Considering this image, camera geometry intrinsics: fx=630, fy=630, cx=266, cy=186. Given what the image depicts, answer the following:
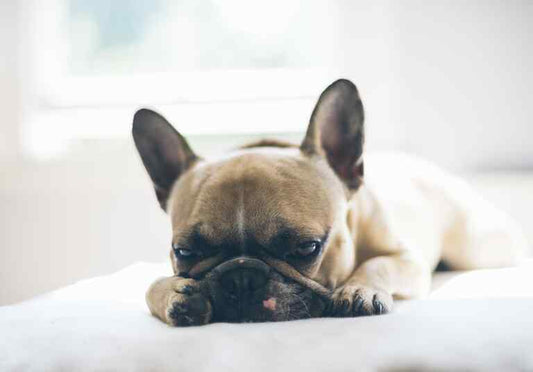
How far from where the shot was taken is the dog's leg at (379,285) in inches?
42.9

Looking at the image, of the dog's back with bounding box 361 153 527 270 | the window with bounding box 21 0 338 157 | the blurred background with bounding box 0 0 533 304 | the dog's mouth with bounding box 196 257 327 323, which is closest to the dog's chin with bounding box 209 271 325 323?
the dog's mouth with bounding box 196 257 327 323

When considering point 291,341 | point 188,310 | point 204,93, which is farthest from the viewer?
point 204,93

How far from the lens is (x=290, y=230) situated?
1.13 m

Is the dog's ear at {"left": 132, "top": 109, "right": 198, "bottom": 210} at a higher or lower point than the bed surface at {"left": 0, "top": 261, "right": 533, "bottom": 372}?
higher

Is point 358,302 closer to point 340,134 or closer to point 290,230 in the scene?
point 290,230

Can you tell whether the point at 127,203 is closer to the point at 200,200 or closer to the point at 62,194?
the point at 62,194

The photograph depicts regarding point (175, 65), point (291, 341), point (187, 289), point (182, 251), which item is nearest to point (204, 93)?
point (175, 65)

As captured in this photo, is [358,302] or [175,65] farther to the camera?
[175,65]

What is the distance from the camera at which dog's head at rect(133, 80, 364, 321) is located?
1093 mm

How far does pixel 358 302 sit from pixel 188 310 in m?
0.29

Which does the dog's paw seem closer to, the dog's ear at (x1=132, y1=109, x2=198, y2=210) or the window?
the dog's ear at (x1=132, y1=109, x2=198, y2=210)

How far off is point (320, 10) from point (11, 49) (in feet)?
4.13

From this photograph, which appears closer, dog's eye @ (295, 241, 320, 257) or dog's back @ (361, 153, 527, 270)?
dog's eye @ (295, 241, 320, 257)

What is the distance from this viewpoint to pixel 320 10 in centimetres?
254
